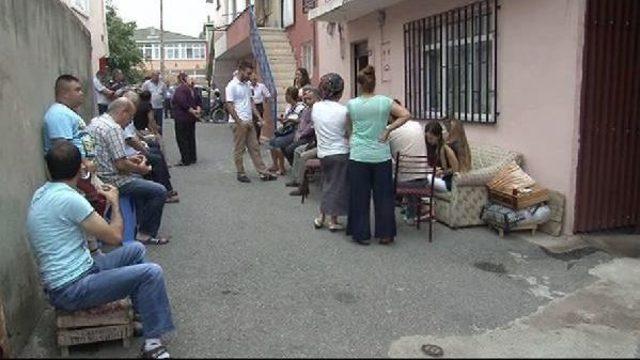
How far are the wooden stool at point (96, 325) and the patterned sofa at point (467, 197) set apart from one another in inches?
164

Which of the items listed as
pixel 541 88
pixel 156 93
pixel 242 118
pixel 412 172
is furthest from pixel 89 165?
pixel 156 93

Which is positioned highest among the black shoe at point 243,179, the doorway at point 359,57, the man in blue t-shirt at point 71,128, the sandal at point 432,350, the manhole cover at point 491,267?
the doorway at point 359,57

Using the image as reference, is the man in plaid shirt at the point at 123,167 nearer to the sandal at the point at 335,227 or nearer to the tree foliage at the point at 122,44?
the sandal at the point at 335,227

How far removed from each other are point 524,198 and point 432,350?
3.19 m

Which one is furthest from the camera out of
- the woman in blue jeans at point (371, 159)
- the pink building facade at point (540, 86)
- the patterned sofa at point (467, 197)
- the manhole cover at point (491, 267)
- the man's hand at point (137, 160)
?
the patterned sofa at point (467, 197)

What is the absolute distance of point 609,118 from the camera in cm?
660

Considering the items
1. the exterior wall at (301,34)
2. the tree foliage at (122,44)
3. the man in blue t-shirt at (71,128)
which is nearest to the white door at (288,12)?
the exterior wall at (301,34)

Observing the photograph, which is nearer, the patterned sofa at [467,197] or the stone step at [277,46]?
the patterned sofa at [467,197]

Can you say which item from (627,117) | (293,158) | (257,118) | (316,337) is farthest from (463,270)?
(257,118)

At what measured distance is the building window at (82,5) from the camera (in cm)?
1564

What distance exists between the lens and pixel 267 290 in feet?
17.0

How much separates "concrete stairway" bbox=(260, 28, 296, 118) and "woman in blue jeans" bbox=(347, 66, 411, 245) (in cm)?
972

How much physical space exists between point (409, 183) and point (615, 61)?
2.44m

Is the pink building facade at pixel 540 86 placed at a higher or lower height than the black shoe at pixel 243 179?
higher
